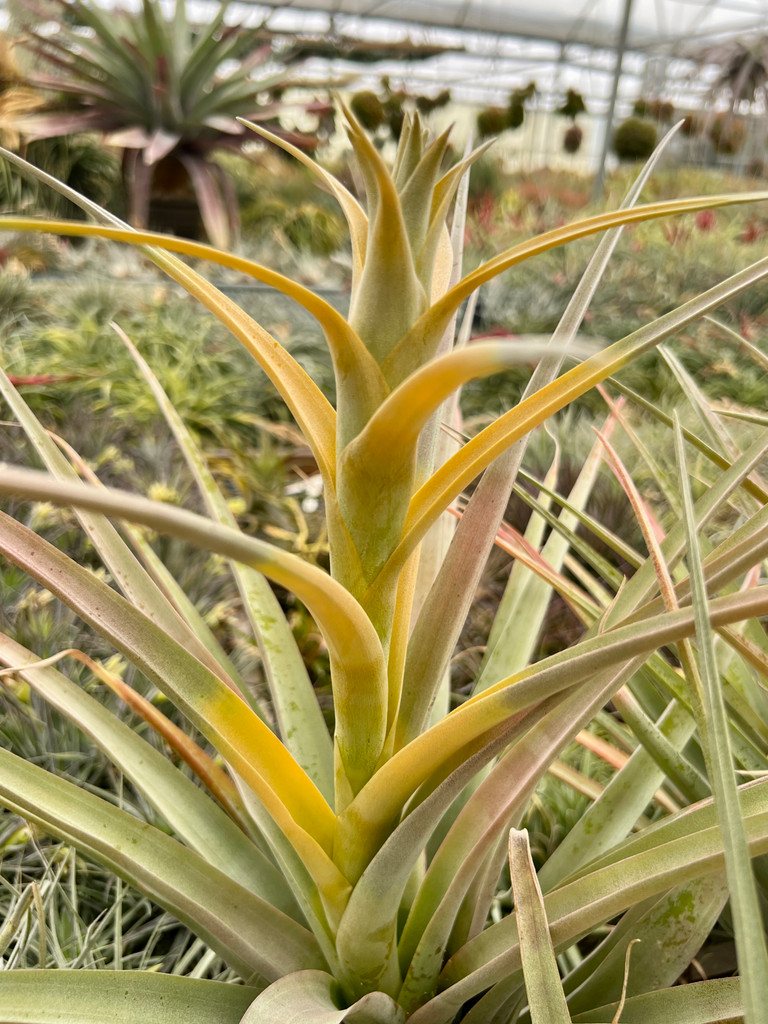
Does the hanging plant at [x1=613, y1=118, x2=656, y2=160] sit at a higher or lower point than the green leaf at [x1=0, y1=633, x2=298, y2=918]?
higher

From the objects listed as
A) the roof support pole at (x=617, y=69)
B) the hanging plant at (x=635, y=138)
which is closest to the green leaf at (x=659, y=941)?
the roof support pole at (x=617, y=69)

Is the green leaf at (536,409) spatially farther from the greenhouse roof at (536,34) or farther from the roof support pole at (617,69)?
the greenhouse roof at (536,34)

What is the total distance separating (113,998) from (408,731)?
24 centimetres

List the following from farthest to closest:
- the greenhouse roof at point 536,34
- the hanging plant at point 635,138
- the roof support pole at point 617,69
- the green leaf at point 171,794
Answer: the greenhouse roof at point 536,34 < the hanging plant at point 635,138 < the roof support pole at point 617,69 < the green leaf at point 171,794

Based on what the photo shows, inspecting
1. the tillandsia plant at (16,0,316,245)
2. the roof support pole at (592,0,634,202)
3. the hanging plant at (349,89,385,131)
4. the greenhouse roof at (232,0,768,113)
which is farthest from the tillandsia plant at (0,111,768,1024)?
the greenhouse roof at (232,0,768,113)

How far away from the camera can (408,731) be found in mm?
542

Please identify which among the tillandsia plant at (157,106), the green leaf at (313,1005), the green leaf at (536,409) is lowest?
the green leaf at (313,1005)

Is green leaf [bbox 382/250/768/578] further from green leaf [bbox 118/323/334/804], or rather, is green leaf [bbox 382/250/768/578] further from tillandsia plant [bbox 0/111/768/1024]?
green leaf [bbox 118/323/334/804]

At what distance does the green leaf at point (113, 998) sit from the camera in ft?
1.45

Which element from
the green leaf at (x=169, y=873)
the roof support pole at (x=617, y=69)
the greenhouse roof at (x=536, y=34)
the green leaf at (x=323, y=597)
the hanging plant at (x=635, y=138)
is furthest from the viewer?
the greenhouse roof at (x=536, y=34)

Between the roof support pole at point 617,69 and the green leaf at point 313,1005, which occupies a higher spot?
the roof support pole at point 617,69

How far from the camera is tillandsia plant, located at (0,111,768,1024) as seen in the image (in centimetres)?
39

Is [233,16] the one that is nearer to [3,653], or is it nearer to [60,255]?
[60,255]

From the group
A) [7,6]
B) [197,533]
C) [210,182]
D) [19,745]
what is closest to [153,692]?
[19,745]
